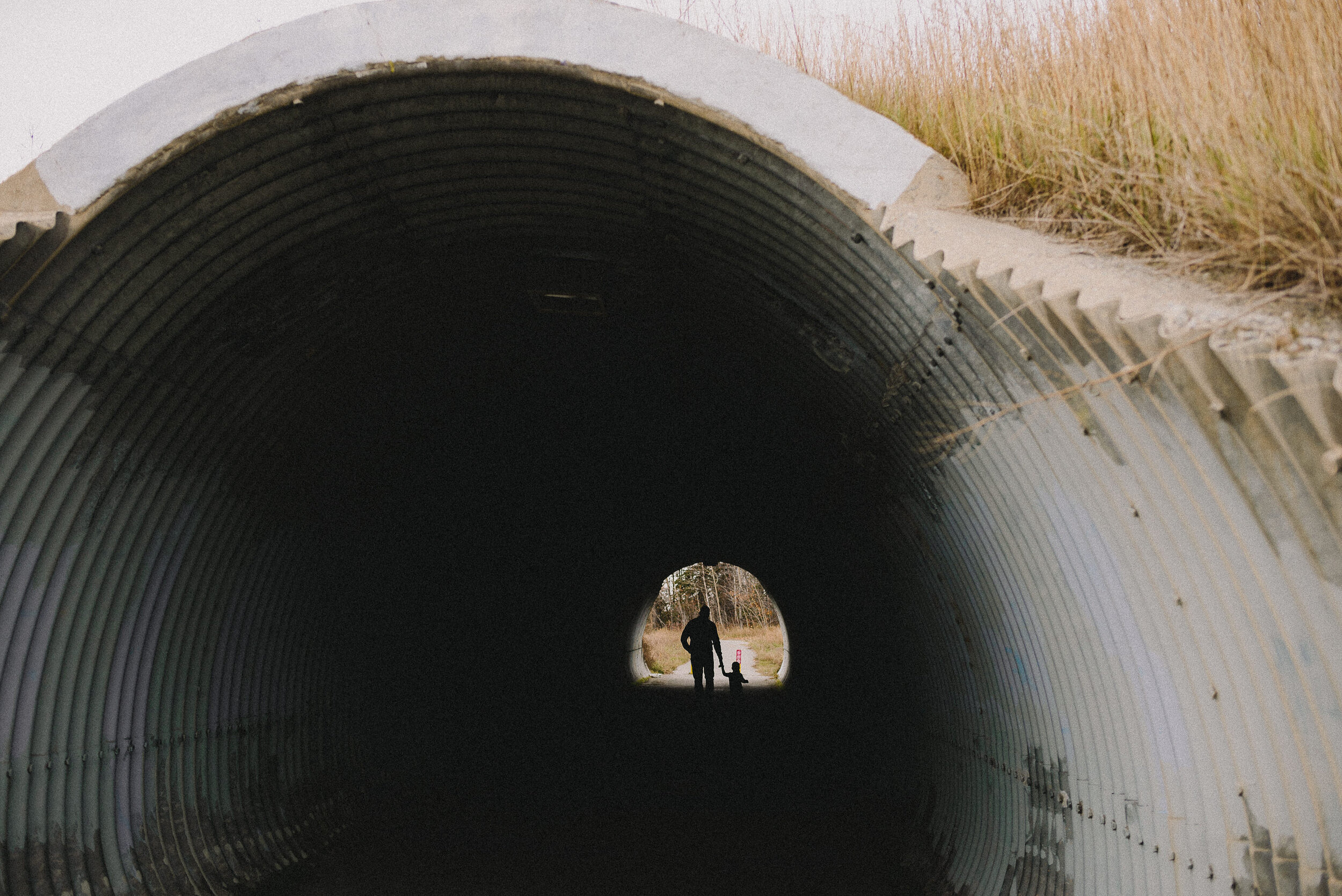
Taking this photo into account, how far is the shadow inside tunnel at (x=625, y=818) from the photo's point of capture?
6.69 metres

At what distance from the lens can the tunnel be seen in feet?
10.8

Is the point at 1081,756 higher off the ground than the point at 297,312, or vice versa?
the point at 297,312

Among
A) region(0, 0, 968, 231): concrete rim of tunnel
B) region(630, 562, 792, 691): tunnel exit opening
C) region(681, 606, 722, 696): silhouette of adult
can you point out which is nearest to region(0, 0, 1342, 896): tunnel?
region(0, 0, 968, 231): concrete rim of tunnel

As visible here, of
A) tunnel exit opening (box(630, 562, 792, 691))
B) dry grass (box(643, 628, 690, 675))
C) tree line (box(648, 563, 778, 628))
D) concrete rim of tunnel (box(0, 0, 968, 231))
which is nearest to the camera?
concrete rim of tunnel (box(0, 0, 968, 231))

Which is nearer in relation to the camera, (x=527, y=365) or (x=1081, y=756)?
(x=1081, y=756)

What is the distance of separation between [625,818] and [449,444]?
3.86 meters

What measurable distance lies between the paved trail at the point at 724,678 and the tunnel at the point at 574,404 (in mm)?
10136

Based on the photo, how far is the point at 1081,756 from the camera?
450 cm

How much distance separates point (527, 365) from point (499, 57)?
13.1 ft

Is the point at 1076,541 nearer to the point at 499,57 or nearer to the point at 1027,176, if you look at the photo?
the point at 1027,176

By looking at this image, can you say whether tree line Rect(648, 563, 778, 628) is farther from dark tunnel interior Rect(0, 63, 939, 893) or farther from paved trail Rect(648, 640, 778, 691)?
dark tunnel interior Rect(0, 63, 939, 893)

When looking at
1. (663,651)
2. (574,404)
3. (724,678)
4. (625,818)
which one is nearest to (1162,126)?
(574,404)

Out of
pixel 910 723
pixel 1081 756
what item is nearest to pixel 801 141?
pixel 1081 756

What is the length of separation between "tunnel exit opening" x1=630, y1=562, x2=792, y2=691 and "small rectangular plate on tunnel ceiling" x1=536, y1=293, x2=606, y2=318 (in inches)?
645
